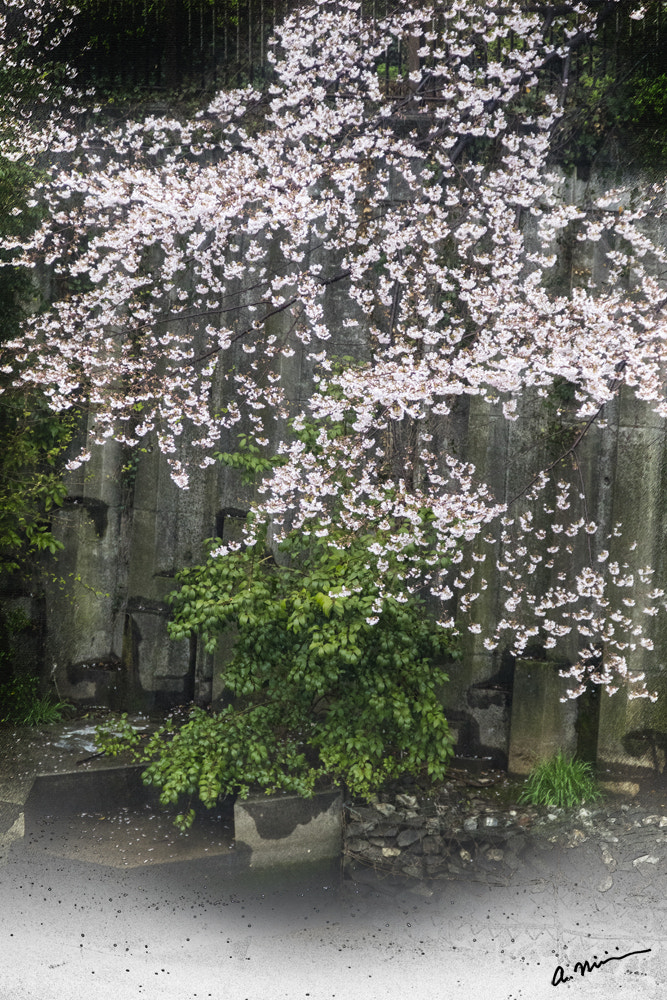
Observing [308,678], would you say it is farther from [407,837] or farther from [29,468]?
[29,468]

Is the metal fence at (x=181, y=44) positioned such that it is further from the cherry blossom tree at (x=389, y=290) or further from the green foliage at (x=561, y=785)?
the green foliage at (x=561, y=785)

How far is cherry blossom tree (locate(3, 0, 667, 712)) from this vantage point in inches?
271

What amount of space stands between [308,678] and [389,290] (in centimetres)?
384

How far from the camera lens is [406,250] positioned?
7684 millimetres

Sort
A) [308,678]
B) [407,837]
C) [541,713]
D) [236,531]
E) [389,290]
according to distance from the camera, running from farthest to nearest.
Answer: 1. [236,531]
2. [389,290]
3. [541,713]
4. [407,837]
5. [308,678]

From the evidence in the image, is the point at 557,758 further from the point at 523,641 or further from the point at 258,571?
the point at 258,571

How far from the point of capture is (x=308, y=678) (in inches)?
246

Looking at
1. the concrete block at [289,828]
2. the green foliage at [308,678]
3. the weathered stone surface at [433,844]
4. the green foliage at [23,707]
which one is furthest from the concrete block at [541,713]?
the green foliage at [23,707]

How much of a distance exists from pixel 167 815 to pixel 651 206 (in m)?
7.30

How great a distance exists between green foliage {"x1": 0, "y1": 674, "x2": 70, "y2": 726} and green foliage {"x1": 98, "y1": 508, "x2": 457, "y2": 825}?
192 centimetres

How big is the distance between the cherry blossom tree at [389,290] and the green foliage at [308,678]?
1.11ft

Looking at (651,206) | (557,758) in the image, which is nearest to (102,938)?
(557,758)
